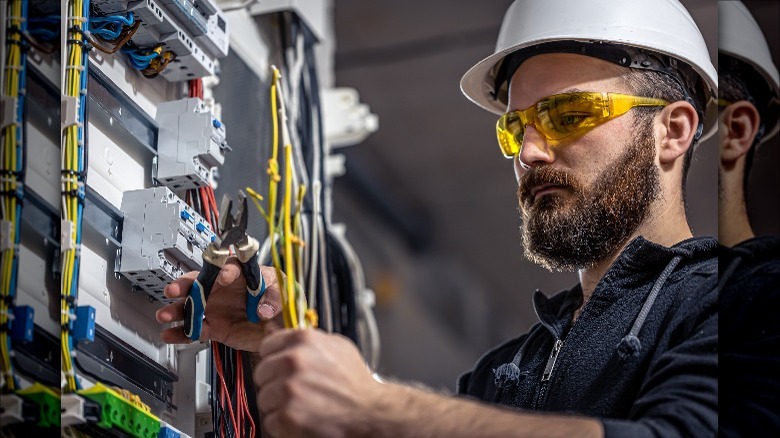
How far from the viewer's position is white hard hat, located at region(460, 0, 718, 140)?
214 centimetres

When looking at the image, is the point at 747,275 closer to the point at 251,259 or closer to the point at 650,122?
the point at 650,122

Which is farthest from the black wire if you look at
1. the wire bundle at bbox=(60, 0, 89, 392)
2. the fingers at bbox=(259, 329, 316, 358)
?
the fingers at bbox=(259, 329, 316, 358)

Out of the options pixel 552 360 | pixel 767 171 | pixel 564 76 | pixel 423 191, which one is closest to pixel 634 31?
pixel 564 76

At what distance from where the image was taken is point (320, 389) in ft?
5.20

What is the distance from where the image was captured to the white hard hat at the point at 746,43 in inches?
70.9

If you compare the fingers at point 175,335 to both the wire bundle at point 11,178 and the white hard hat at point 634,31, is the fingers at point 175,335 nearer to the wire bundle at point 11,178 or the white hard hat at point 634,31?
the wire bundle at point 11,178

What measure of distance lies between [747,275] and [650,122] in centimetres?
46

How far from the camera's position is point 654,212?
2137 mm

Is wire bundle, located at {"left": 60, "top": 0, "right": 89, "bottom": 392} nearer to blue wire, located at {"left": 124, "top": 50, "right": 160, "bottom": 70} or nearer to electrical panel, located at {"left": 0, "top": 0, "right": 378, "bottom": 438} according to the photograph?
electrical panel, located at {"left": 0, "top": 0, "right": 378, "bottom": 438}

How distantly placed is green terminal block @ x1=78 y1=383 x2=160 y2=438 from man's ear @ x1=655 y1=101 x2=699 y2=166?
0.99 meters

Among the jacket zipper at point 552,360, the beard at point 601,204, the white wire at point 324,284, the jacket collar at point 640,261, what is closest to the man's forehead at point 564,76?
the beard at point 601,204

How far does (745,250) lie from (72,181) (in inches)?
40.0

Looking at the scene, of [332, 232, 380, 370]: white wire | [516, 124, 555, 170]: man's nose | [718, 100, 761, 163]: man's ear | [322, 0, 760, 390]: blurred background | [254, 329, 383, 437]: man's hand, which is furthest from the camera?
[322, 0, 760, 390]: blurred background

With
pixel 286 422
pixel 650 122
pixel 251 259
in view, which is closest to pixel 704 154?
pixel 650 122
